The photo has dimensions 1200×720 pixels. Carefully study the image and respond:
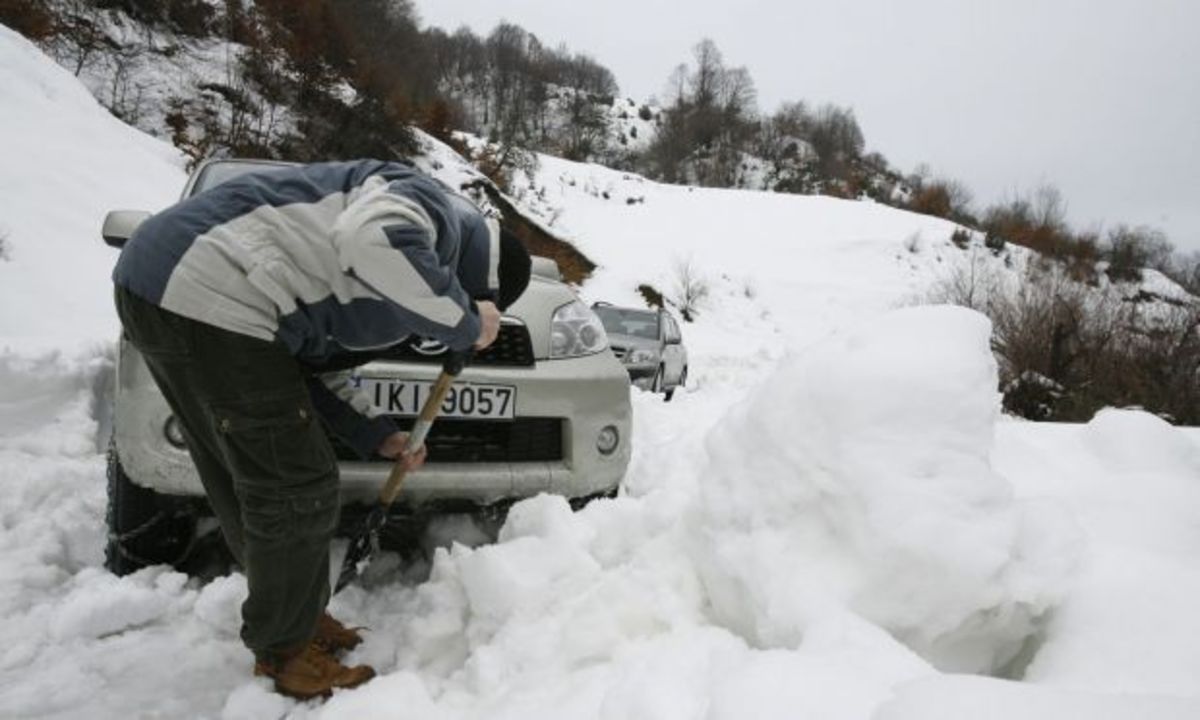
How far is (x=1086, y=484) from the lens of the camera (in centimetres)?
215

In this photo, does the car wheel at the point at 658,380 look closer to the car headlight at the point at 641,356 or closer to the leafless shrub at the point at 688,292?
the car headlight at the point at 641,356

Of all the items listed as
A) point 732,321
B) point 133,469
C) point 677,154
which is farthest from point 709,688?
point 677,154

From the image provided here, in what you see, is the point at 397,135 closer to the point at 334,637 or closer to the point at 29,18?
the point at 29,18

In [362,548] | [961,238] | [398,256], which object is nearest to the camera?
[398,256]

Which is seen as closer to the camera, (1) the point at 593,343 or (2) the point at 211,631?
(2) the point at 211,631

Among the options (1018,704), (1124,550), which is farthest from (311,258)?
(1124,550)

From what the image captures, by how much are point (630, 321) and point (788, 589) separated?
8390 millimetres

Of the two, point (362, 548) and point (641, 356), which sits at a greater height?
point (362, 548)

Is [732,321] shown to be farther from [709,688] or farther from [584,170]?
[709,688]

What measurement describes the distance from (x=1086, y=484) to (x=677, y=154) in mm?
44154

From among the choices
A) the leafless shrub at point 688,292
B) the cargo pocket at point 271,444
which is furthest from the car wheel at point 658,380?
the leafless shrub at point 688,292

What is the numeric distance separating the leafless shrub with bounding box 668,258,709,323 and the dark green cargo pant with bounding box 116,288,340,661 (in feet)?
61.1

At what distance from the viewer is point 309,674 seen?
176cm

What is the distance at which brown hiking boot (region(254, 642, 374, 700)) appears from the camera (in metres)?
1.74
